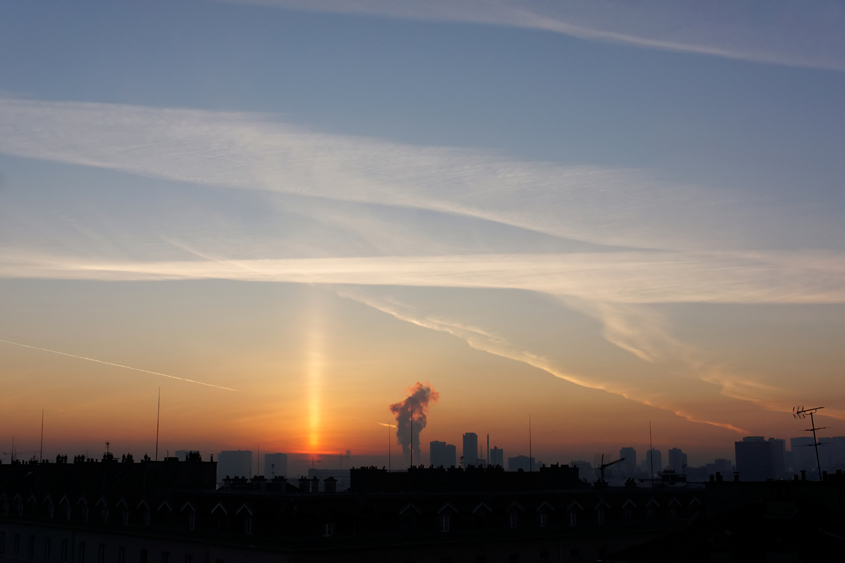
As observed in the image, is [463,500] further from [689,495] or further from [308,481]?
[689,495]

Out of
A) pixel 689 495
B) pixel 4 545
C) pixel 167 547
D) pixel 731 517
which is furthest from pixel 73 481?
pixel 731 517

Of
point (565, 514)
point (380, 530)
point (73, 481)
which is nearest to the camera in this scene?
point (380, 530)

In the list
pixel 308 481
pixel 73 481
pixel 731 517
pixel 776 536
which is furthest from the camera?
pixel 73 481

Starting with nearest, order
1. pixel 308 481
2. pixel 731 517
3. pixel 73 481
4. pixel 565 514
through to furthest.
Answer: pixel 731 517, pixel 565 514, pixel 308 481, pixel 73 481

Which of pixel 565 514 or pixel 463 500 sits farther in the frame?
pixel 565 514

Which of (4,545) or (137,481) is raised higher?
(137,481)

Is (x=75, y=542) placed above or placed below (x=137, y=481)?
below

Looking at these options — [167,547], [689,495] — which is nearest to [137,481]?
[167,547]

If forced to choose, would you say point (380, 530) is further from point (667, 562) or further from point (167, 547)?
point (667, 562)

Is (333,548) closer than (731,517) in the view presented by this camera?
No
